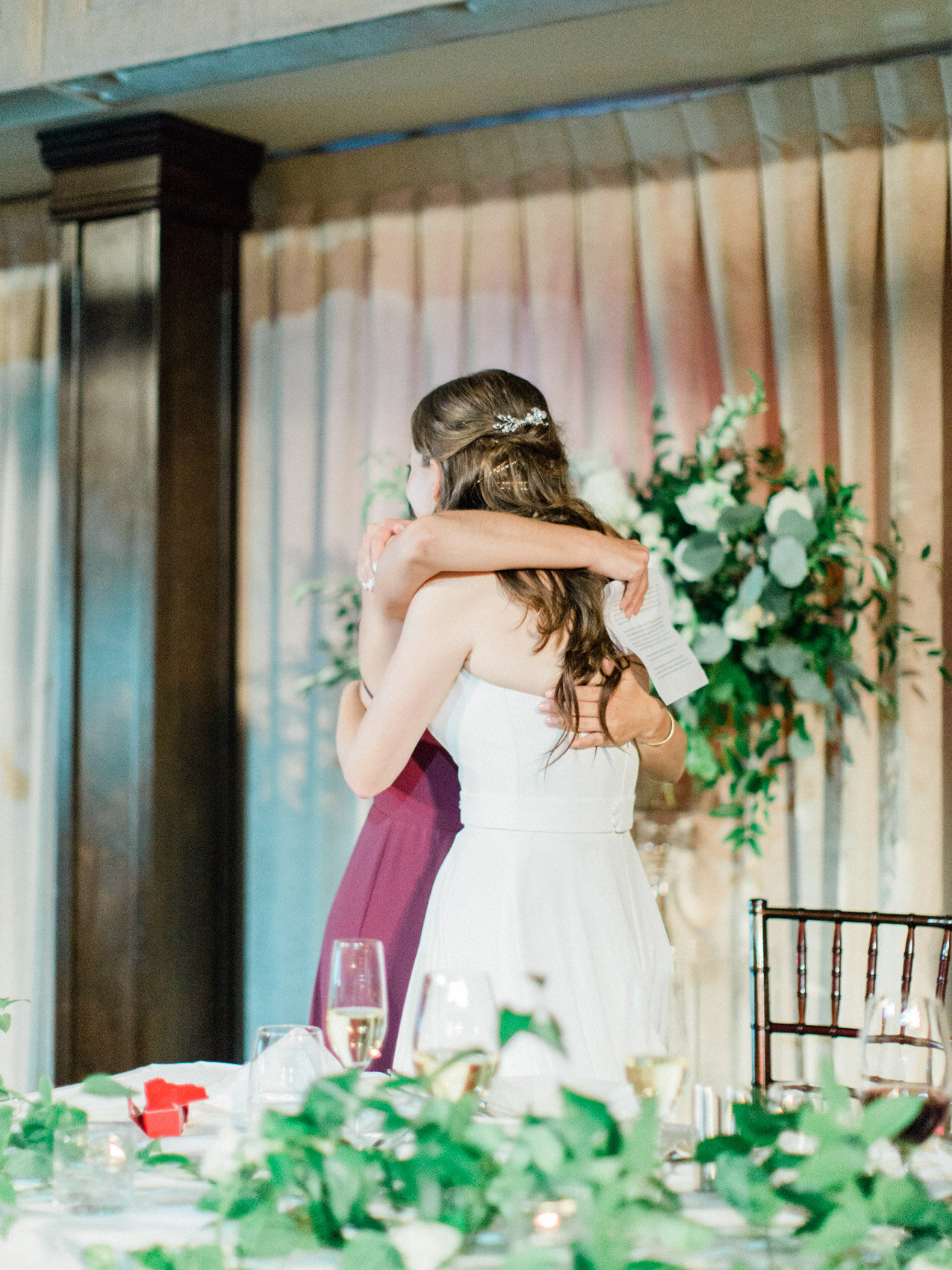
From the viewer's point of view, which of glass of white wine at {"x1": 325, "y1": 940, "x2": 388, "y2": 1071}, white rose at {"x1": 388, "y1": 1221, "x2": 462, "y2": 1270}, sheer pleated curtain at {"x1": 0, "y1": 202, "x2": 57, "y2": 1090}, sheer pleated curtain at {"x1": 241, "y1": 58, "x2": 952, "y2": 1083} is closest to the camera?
white rose at {"x1": 388, "y1": 1221, "x2": 462, "y2": 1270}

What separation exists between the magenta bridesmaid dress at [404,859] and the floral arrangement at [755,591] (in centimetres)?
62

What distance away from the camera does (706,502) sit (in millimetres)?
2771

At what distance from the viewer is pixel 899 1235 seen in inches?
36.8

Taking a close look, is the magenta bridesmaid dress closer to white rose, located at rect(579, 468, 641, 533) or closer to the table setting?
white rose, located at rect(579, 468, 641, 533)

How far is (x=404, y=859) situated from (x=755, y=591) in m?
0.87

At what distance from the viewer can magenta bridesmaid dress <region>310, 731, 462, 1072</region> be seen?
7.81ft

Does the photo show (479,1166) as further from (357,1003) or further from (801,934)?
(801,934)

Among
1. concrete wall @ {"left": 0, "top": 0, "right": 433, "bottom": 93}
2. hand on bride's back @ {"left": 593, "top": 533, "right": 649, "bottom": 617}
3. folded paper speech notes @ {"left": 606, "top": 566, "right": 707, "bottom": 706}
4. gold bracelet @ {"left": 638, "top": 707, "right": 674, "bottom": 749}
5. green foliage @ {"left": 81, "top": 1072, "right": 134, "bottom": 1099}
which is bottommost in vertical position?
green foliage @ {"left": 81, "top": 1072, "right": 134, "bottom": 1099}

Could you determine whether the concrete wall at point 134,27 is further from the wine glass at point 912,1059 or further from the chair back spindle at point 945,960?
the wine glass at point 912,1059

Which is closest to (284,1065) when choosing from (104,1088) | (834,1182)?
(104,1088)

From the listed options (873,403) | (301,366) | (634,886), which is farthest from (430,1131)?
(301,366)

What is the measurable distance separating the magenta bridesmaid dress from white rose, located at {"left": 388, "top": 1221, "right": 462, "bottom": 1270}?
1.53 meters

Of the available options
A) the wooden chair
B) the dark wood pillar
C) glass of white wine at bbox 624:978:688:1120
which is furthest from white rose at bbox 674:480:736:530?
glass of white wine at bbox 624:978:688:1120

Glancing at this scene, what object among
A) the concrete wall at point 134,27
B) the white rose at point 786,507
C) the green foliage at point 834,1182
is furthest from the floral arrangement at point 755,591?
the green foliage at point 834,1182
